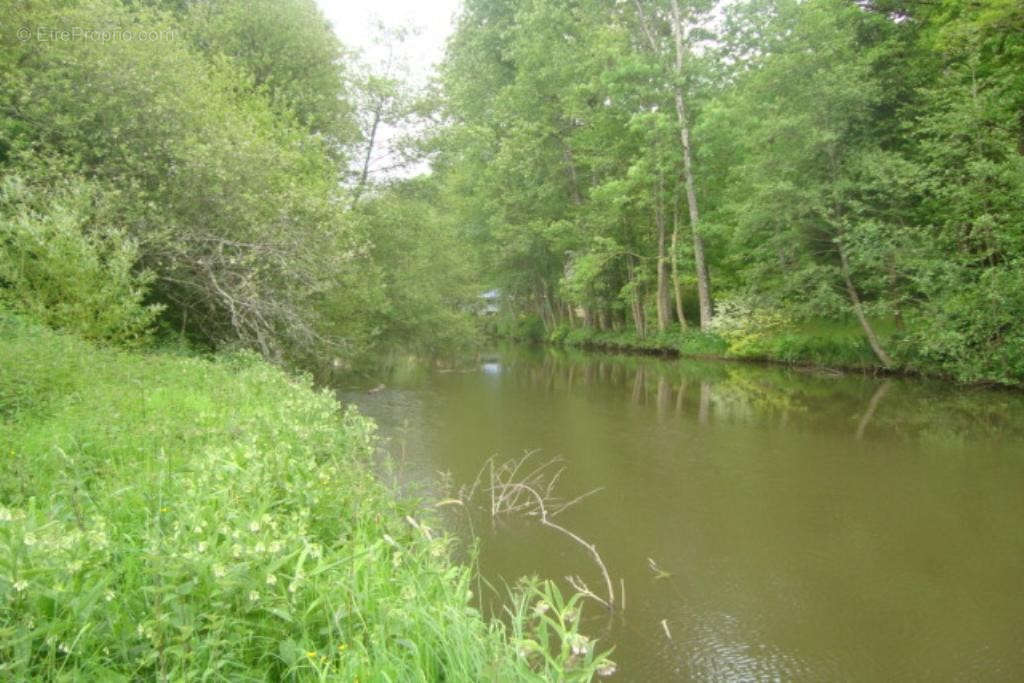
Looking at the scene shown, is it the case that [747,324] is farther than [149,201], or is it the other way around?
[747,324]

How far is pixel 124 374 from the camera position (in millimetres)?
7484

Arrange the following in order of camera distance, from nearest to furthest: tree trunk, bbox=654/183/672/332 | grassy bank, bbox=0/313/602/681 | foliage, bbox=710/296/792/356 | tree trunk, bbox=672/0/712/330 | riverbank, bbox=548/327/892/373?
1. grassy bank, bbox=0/313/602/681
2. riverbank, bbox=548/327/892/373
3. foliage, bbox=710/296/792/356
4. tree trunk, bbox=672/0/712/330
5. tree trunk, bbox=654/183/672/332

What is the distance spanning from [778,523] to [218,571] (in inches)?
256

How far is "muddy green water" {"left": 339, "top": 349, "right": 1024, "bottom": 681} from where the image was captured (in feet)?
16.9

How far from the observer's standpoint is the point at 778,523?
771 cm

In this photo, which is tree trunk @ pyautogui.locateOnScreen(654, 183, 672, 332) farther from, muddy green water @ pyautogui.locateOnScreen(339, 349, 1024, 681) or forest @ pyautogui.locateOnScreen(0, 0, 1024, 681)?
muddy green water @ pyautogui.locateOnScreen(339, 349, 1024, 681)

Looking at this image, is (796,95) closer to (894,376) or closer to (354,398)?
(894,376)

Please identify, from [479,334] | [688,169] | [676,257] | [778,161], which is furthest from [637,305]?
[778,161]

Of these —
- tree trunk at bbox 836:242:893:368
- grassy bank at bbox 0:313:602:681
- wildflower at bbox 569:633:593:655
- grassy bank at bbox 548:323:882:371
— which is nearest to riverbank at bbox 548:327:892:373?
grassy bank at bbox 548:323:882:371

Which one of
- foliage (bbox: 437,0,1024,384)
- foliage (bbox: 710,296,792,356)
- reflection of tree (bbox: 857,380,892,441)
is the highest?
foliage (bbox: 437,0,1024,384)

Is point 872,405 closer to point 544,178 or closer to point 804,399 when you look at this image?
point 804,399

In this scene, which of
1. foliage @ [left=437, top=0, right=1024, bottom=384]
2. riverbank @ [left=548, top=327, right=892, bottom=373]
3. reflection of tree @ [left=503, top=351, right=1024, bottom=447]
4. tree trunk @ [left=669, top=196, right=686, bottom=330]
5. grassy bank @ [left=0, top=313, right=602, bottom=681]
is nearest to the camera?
grassy bank @ [left=0, top=313, right=602, bottom=681]

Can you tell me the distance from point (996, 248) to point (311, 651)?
17844 millimetres

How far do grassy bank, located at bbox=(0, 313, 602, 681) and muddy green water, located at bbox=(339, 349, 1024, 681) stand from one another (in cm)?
159
